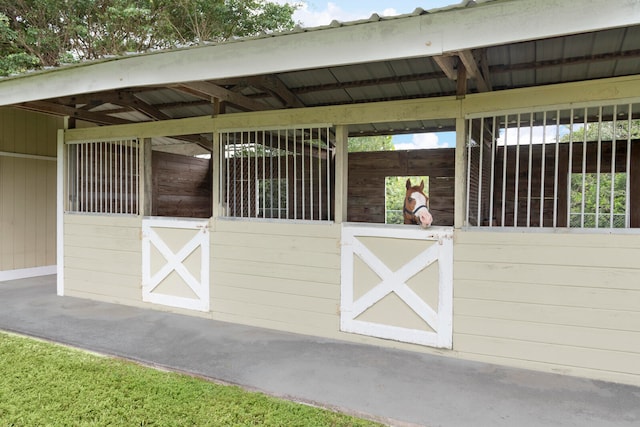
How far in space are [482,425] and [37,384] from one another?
7.86 feet

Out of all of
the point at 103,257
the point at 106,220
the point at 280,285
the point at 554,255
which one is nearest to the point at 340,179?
the point at 280,285

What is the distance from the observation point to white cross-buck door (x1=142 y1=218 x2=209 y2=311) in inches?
144

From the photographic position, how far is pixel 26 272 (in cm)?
539

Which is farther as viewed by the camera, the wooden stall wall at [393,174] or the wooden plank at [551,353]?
the wooden stall wall at [393,174]

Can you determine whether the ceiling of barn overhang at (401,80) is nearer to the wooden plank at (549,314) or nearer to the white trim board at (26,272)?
the wooden plank at (549,314)

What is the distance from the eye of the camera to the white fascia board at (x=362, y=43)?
1712 millimetres

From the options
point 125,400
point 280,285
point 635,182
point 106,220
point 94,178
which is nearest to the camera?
point 125,400

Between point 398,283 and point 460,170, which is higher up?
point 460,170

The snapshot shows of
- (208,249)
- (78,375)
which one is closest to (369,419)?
(78,375)

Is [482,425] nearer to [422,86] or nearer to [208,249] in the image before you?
[208,249]

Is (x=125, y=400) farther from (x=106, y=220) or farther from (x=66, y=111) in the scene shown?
(x=66, y=111)

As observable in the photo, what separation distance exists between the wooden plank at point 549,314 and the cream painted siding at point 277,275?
99cm

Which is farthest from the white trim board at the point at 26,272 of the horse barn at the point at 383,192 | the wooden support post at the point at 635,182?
the wooden support post at the point at 635,182

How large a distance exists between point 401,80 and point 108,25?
7333 mm
